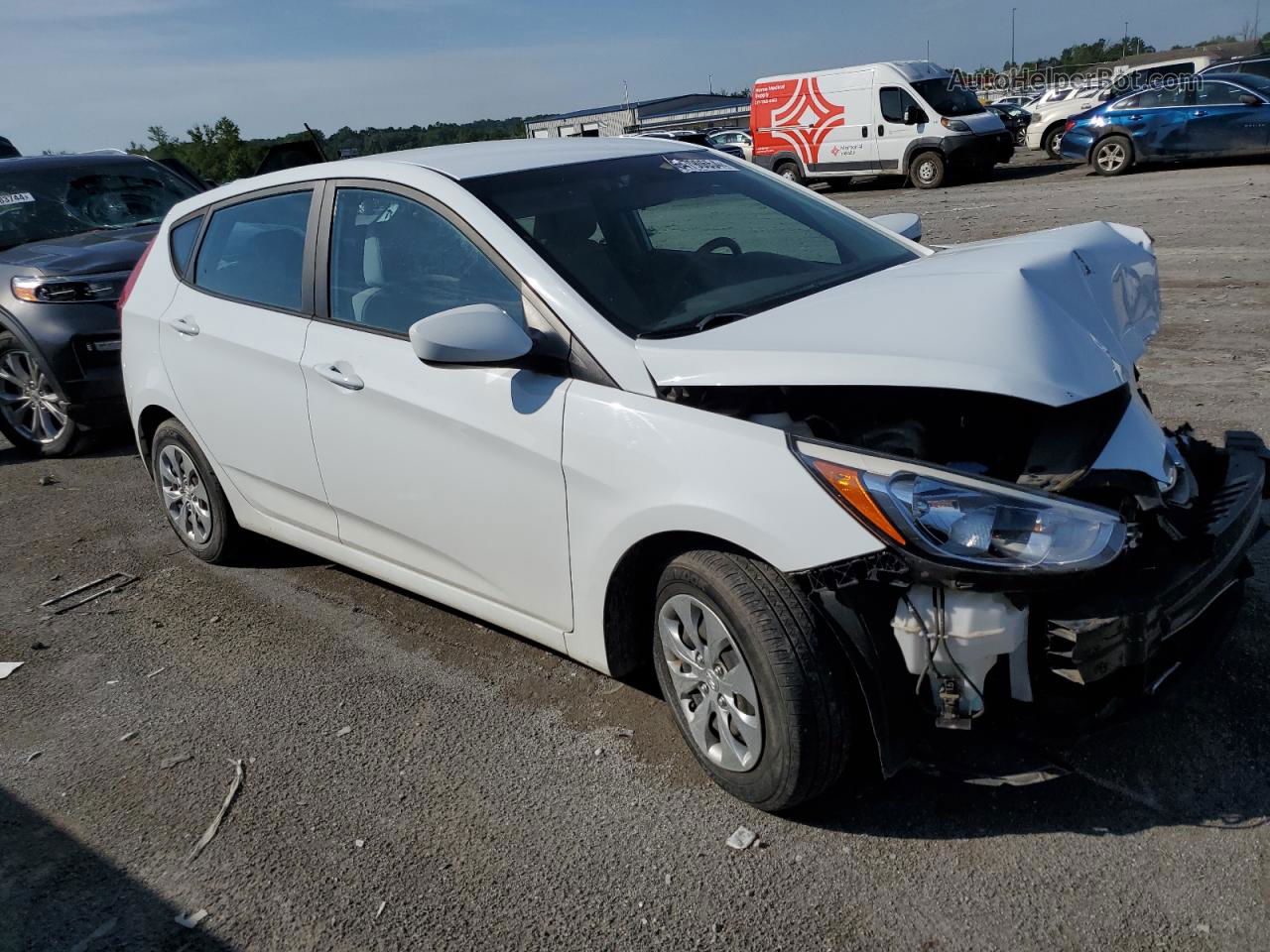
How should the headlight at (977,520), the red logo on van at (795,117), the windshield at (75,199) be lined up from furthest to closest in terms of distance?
the red logo on van at (795,117), the windshield at (75,199), the headlight at (977,520)

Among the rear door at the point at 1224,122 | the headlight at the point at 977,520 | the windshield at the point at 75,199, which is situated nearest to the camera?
the headlight at the point at 977,520

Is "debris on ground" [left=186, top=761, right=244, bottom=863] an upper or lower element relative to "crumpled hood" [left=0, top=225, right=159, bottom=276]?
lower

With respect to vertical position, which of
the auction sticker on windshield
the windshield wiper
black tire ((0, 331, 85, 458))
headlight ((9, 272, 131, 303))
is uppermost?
the auction sticker on windshield

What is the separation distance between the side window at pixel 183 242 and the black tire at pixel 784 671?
3147mm

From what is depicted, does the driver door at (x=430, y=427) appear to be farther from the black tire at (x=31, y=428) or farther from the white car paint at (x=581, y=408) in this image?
the black tire at (x=31, y=428)

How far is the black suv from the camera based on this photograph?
6973 mm

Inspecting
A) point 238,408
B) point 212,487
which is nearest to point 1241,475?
point 238,408

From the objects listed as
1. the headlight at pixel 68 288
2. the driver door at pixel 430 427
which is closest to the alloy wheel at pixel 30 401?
the headlight at pixel 68 288

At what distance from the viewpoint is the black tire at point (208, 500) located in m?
4.89

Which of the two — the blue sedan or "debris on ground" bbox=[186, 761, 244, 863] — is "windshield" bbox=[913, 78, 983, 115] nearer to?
the blue sedan

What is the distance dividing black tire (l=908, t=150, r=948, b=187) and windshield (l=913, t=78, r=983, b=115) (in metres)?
0.85

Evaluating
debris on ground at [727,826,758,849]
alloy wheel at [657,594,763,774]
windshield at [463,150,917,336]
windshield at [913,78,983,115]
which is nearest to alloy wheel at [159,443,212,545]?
windshield at [463,150,917,336]

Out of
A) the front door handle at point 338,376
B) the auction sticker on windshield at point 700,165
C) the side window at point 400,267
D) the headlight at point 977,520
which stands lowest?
the headlight at point 977,520

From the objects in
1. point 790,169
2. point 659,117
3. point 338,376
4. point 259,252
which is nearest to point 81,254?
point 259,252
